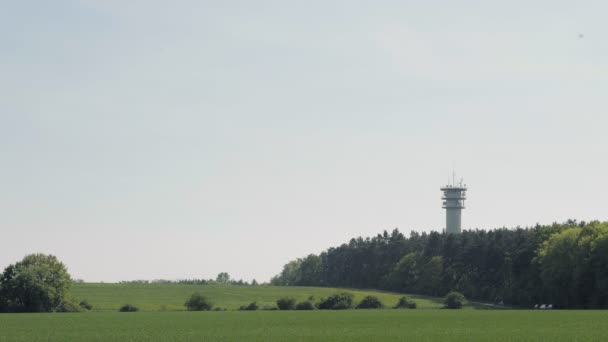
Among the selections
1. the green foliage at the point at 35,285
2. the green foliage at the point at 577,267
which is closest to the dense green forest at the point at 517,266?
the green foliage at the point at 577,267

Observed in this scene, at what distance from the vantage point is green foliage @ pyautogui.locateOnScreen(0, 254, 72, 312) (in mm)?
111312

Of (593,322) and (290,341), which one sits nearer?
(290,341)

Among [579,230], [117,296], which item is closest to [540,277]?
[579,230]

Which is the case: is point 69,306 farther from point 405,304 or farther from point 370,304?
point 405,304

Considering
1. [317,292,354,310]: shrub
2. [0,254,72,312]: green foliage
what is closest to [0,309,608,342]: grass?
[0,254,72,312]: green foliage

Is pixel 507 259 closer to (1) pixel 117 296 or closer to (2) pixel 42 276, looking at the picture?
(1) pixel 117 296

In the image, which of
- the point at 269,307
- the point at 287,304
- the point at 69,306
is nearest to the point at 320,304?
the point at 287,304

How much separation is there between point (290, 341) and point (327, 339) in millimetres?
2489

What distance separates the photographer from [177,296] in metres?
156

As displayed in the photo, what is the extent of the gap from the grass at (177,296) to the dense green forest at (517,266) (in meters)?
12.4

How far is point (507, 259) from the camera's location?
14888cm

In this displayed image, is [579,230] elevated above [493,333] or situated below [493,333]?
above

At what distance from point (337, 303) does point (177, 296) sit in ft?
136

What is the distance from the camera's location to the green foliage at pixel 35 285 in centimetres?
11131
